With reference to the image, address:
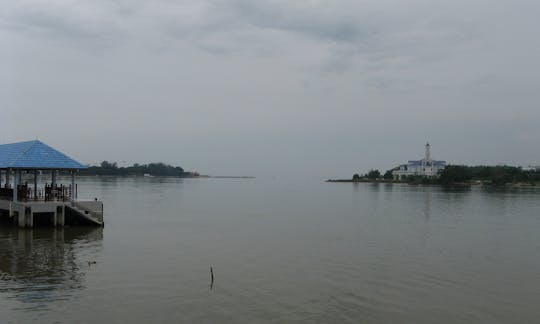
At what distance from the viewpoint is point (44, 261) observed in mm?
19703

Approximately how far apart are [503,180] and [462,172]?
490 inches

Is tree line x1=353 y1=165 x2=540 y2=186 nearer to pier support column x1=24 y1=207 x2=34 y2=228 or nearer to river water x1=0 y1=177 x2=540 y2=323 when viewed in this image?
river water x1=0 y1=177 x2=540 y2=323

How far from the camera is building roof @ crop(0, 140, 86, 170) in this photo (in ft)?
91.4

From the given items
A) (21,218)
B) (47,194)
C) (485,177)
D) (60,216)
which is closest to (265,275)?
(60,216)

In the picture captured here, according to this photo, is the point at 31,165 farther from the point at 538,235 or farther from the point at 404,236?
the point at 538,235

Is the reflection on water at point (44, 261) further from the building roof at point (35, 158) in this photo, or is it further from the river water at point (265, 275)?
the building roof at point (35, 158)

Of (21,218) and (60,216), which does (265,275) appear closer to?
(60,216)

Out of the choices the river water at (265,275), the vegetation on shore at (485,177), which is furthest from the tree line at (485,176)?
the river water at (265,275)

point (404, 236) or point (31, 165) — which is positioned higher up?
point (31, 165)

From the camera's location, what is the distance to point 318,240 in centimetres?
2855

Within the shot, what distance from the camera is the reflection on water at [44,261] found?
15.1 metres

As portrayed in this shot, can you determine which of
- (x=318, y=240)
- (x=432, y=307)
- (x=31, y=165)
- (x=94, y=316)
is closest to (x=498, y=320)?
(x=432, y=307)

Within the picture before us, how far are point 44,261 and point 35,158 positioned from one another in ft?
35.9

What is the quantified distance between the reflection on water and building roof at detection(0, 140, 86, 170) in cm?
376
